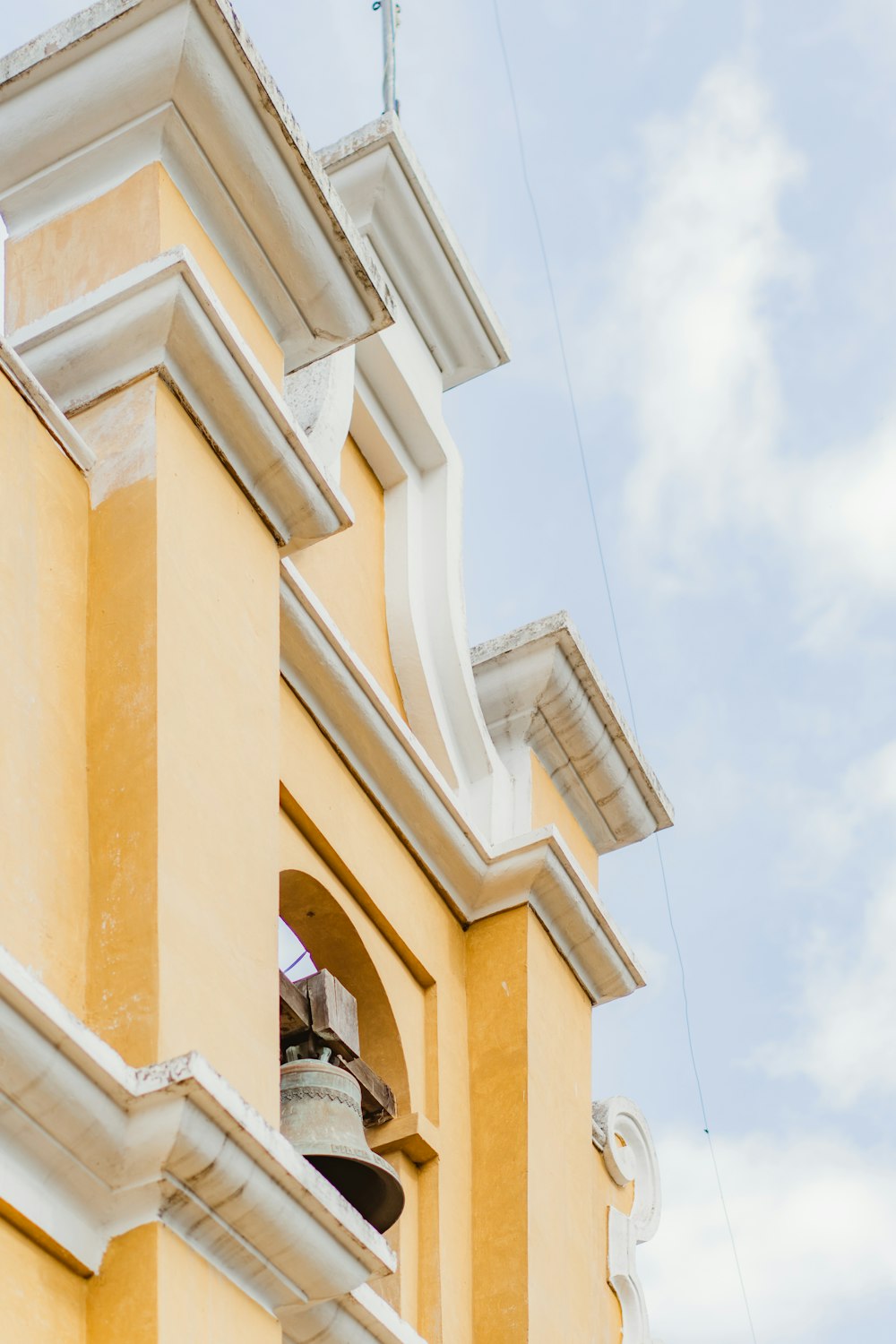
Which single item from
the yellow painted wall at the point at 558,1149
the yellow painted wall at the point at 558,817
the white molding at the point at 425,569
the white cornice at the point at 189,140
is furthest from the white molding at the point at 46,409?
the yellow painted wall at the point at 558,817

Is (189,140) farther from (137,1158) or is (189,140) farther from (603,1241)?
(603,1241)

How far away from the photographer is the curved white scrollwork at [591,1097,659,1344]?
1020 centimetres

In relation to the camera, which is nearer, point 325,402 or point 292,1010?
point 292,1010

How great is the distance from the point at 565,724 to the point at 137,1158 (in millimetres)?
4596

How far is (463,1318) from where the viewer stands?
877 centimetres

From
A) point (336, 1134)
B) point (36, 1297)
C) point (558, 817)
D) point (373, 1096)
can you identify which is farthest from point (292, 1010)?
point (558, 817)

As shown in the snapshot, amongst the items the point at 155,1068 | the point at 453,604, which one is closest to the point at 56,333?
the point at 155,1068

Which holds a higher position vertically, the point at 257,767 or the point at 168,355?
the point at 168,355

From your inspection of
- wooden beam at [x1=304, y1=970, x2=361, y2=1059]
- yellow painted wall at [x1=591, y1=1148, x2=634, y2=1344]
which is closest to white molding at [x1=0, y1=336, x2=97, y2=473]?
wooden beam at [x1=304, y1=970, x2=361, y2=1059]

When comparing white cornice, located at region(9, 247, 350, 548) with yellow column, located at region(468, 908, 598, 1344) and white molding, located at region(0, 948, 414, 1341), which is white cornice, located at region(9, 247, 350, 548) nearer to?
white molding, located at region(0, 948, 414, 1341)

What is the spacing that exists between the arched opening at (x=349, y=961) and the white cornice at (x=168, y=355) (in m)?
1.57

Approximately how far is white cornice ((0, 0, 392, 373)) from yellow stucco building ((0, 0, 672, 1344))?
0.01m

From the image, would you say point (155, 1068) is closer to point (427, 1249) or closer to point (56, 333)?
point (56, 333)

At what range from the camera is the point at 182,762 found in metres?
6.79
